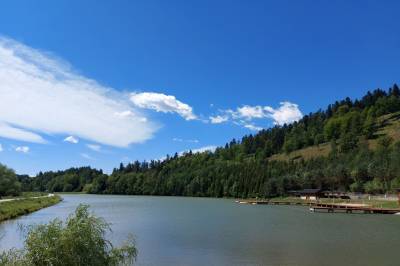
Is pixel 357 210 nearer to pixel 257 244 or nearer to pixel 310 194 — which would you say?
pixel 310 194

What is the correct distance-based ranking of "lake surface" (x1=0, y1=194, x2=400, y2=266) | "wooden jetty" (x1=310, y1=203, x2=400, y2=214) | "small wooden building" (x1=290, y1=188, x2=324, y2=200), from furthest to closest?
"small wooden building" (x1=290, y1=188, x2=324, y2=200) < "wooden jetty" (x1=310, y1=203, x2=400, y2=214) < "lake surface" (x1=0, y1=194, x2=400, y2=266)

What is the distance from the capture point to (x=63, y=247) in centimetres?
1491

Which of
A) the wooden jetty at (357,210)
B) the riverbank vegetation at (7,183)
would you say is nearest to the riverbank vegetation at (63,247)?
the wooden jetty at (357,210)

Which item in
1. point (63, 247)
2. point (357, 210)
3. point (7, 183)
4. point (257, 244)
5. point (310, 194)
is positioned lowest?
point (257, 244)

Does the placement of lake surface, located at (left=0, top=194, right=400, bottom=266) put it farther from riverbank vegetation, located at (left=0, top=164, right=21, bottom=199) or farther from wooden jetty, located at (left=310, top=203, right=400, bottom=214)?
riverbank vegetation, located at (left=0, top=164, right=21, bottom=199)

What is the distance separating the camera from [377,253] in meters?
37.9

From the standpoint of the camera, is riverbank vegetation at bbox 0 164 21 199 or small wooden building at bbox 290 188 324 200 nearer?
riverbank vegetation at bbox 0 164 21 199

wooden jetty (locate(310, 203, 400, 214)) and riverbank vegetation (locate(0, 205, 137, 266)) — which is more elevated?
wooden jetty (locate(310, 203, 400, 214))

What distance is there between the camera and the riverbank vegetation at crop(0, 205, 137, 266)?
14.8m

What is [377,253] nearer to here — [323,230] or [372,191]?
[323,230]

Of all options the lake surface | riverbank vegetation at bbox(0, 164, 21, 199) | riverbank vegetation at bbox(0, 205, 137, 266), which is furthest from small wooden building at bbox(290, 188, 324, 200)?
riverbank vegetation at bbox(0, 205, 137, 266)

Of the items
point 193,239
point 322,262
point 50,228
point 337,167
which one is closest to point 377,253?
point 322,262

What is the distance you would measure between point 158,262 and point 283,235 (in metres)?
22.2

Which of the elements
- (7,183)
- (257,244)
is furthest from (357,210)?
(7,183)
